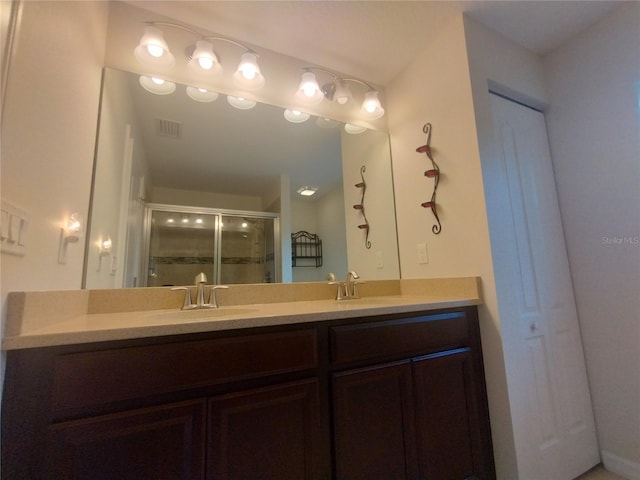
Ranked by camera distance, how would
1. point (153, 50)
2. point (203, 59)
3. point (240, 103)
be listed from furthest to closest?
point (240, 103) < point (203, 59) < point (153, 50)

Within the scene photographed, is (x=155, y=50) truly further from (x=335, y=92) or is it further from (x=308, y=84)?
(x=335, y=92)

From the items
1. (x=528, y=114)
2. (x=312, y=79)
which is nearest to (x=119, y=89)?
(x=312, y=79)

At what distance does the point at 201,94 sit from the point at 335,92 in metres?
0.82

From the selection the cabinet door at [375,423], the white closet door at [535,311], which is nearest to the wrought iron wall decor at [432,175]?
the white closet door at [535,311]

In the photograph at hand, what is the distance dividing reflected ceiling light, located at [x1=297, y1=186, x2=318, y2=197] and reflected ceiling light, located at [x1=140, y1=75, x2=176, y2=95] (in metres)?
0.85

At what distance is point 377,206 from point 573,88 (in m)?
1.34

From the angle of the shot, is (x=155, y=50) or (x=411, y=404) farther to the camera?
(x=155, y=50)

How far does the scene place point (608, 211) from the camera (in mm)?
1503

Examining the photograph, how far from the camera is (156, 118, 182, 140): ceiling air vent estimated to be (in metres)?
1.43

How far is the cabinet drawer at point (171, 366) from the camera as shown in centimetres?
69

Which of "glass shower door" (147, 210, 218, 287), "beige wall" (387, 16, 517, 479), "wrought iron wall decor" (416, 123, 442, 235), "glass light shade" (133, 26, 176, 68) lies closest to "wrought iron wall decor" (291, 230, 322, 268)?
"glass shower door" (147, 210, 218, 287)

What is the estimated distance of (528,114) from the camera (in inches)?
68.1

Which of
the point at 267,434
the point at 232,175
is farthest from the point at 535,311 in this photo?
the point at 232,175

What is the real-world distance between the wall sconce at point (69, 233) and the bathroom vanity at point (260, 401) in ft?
1.19
